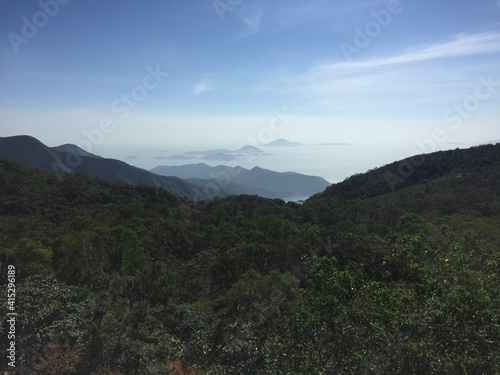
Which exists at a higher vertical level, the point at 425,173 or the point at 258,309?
the point at 425,173

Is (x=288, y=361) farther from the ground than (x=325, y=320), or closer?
closer

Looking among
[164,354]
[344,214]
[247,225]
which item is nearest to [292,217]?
[344,214]

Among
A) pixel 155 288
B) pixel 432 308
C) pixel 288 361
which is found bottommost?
pixel 155 288

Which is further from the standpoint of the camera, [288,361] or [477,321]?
[288,361]

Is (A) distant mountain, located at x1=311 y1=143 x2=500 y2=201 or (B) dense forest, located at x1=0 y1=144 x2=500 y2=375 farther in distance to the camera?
(A) distant mountain, located at x1=311 y1=143 x2=500 y2=201

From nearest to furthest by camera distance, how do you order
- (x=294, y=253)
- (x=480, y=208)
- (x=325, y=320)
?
(x=325, y=320) → (x=294, y=253) → (x=480, y=208)

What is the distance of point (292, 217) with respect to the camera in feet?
181

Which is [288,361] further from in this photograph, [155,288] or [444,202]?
[444,202]

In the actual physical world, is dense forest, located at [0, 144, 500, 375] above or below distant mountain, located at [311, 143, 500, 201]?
below

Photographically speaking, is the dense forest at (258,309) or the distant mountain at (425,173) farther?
the distant mountain at (425,173)

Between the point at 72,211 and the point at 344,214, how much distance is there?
47.6m

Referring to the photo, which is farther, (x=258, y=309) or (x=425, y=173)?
(x=425, y=173)

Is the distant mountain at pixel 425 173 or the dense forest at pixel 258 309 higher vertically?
the distant mountain at pixel 425 173

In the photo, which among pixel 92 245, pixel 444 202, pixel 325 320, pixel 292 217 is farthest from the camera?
pixel 444 202
